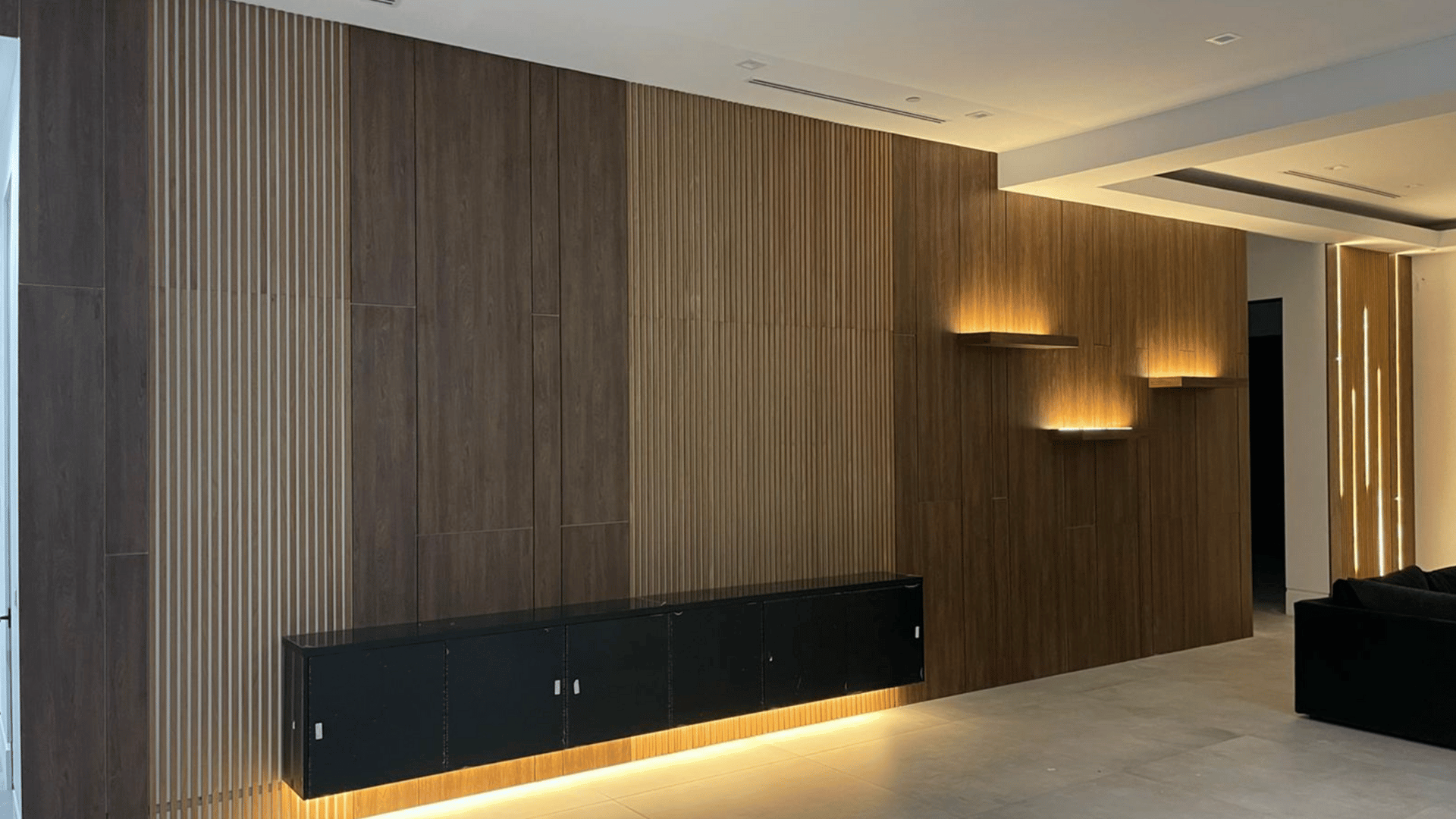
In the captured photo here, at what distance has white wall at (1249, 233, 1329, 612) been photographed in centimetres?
1006

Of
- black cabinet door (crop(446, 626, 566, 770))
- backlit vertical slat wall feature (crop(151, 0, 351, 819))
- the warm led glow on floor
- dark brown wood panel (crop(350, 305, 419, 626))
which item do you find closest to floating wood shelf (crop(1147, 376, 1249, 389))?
the warm led glow on floor

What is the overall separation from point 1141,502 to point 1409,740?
2.57m

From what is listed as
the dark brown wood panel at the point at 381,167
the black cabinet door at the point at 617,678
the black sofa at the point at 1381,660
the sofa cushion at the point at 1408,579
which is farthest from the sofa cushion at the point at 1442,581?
the dark brown wood panel at the point at 381,167

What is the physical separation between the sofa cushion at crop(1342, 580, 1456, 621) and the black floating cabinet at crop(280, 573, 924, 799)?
2496 millimetres

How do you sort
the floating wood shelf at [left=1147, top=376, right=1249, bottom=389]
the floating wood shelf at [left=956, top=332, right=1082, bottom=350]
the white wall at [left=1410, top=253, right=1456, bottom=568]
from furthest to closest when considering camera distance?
the white wall at [left=1410, top=253, right=1456, bottom=568], the floating wood shelf at [left=1147, top=376, right=1249, bottom=389], the floating wood shelf at [left=956, top=332, right=1082, bottom=350]

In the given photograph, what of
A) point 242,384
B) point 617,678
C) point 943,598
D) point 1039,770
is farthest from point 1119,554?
point 242,384

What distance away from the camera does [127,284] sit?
452 cm

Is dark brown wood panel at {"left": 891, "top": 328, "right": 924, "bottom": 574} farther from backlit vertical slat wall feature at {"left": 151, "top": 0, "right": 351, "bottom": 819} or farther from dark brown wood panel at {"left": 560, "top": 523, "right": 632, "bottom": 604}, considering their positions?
backlit vertical slat wall feature at {"left": 151, "top": 0, "right": 351, "bottom": 819}

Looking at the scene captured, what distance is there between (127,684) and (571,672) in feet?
5.95

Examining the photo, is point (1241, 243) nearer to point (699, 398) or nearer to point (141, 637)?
point (699, 398)

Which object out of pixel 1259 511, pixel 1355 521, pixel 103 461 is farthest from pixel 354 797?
pixel 1259 511

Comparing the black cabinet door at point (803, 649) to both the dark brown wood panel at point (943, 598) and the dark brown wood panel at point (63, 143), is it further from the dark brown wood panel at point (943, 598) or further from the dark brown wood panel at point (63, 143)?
the dark brown wood panel at point (63, 143)

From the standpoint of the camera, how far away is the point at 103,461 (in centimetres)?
445

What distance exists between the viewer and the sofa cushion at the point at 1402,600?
609cm
